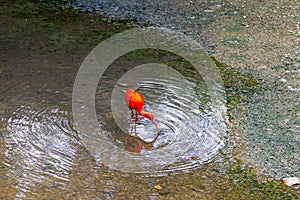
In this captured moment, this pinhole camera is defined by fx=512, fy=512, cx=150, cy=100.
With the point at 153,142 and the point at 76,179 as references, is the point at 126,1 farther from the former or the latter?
the point at 76,179

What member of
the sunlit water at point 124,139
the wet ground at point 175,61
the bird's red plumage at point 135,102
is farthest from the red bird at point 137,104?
the wet ground at point 175,61

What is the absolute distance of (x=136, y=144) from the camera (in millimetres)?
3502

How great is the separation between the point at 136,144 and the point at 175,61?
1504mm

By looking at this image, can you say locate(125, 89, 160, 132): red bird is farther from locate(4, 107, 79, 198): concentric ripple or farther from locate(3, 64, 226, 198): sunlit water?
locate(4, 107, 79, 198): concentric ripple

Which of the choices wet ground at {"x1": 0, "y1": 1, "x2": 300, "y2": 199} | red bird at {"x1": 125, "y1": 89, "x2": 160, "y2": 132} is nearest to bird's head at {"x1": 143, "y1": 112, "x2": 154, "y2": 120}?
red bird at {"x1": 125, "y1": 89, "x2": 160, "y2": 132}

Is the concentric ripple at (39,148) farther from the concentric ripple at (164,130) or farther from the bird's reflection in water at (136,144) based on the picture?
the bird's reflection in water at (136,144)

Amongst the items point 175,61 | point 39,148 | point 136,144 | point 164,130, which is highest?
point 175,61

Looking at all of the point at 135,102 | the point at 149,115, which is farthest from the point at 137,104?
the point at 149,115

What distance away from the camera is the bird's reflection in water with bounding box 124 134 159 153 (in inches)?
135

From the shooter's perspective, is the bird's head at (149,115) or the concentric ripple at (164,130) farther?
the bird's head at (149,115)

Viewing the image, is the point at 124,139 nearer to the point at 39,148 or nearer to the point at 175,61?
the point at 39,148

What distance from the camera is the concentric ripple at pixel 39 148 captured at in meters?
3.08

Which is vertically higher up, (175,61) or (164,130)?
(175,61)

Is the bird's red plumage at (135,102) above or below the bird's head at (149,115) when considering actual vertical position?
above
